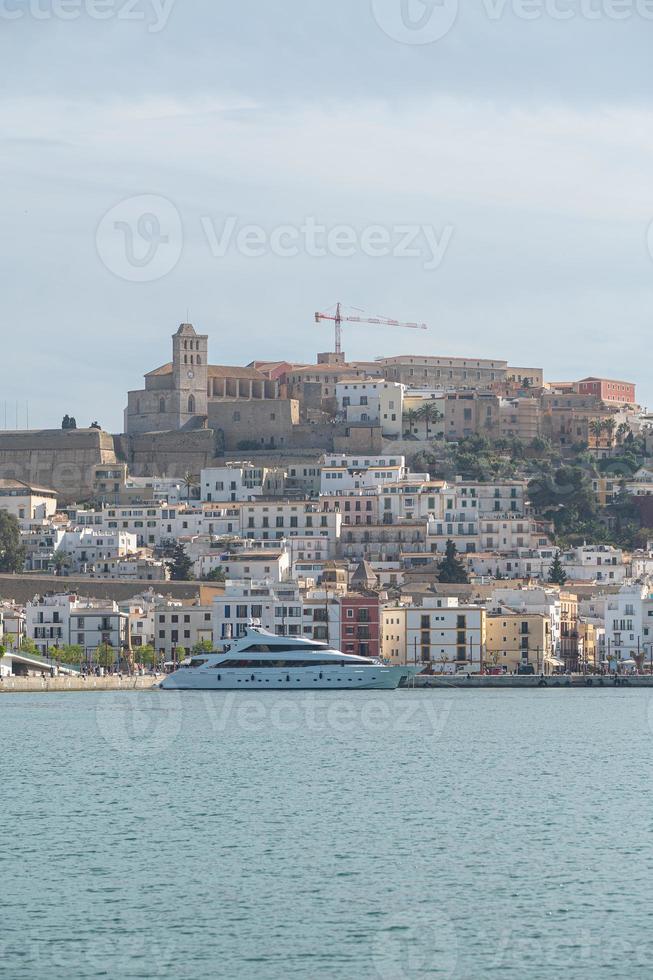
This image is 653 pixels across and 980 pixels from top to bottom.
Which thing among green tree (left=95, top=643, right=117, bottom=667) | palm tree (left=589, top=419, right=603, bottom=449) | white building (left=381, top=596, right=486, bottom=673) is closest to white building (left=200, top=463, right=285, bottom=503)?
palm tree (left=589, top=419, right=603, bottom=449)

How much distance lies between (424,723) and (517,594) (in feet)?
78.1

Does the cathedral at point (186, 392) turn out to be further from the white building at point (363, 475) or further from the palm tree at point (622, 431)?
the palm tree at point (622, 431)

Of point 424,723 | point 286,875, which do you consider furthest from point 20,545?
point 286,875

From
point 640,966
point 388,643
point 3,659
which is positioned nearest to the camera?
point 640,966

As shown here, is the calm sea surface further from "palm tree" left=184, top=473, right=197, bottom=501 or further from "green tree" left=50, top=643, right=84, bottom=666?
"palm tree" left=184, top=473, right=197, bottom=501

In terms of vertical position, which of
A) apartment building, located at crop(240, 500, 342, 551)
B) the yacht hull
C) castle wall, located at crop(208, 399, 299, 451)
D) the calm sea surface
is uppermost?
castle wall, located at crop(208, 399, 299, 451)

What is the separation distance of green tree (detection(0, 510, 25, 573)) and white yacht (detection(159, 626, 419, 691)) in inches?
995

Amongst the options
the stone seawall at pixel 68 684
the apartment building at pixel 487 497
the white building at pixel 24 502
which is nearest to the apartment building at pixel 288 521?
the apartment building at pixel 487 497

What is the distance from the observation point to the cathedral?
103125mm

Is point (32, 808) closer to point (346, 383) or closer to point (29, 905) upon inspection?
point (29, 905)

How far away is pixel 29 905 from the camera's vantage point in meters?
22.7

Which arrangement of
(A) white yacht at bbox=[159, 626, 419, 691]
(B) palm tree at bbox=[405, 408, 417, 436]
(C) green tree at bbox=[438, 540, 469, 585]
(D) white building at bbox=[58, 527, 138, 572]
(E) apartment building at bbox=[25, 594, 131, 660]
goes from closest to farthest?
(A) white yacht at bbox=[159, 626, 419, 691] → (E) apartment building at bbox=[25, 594, 131, 660] → (C) green tree at bbox=[438, 540, 469, 585] → (D) white building at bbox=[58, 527, 138, 572] → (B) palm tree at bbox=[405, 408, 417, 436]

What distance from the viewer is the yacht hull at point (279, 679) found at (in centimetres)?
5822

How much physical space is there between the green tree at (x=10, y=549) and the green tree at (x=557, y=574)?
855 inches
